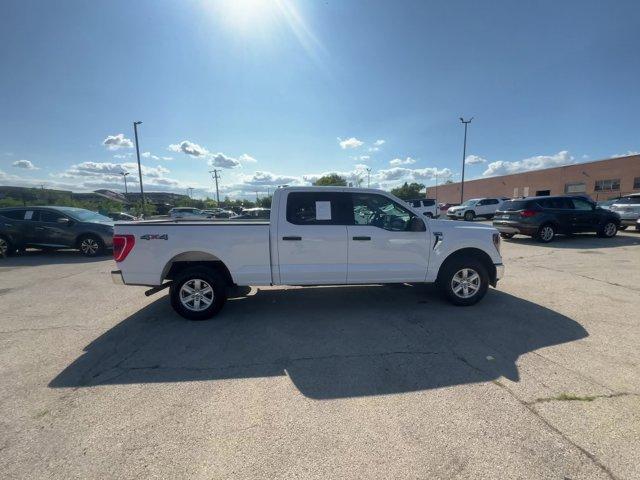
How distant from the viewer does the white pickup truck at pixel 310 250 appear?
4.23 metres

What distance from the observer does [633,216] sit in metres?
13.4

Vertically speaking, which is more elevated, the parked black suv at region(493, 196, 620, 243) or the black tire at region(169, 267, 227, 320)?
the parked black suv at region(493, 196, 620, 243)

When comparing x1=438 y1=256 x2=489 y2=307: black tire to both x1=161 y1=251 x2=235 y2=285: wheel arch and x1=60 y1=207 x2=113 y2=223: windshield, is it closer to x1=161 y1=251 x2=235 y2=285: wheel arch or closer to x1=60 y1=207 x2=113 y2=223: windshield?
x1=161 y1=251 x2=235 y2=285: wheel arch

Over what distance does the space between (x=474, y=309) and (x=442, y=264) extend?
2.75 ft

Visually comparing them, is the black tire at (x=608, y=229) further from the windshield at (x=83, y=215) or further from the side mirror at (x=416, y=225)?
the windshield at (x=83, y=215)

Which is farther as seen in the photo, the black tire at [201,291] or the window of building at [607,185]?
the window of building at [607,185]

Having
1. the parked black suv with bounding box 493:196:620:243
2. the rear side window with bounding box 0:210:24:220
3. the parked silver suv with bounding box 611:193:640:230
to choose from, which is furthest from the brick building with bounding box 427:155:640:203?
the rear side window with bounding box 0:210:24:220

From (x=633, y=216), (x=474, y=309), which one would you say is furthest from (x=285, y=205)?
(x=633, y=216)

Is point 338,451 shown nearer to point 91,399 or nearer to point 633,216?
point 91,399

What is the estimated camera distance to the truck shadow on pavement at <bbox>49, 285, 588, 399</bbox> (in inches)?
117

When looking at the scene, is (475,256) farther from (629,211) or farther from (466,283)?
(629,211)

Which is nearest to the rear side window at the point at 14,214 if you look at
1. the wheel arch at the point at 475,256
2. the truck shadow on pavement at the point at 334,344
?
the truck shadow on pavement at the point at 334,344

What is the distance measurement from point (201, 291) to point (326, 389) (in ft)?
8.16

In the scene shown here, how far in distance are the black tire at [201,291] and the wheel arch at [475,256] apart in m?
3.38
